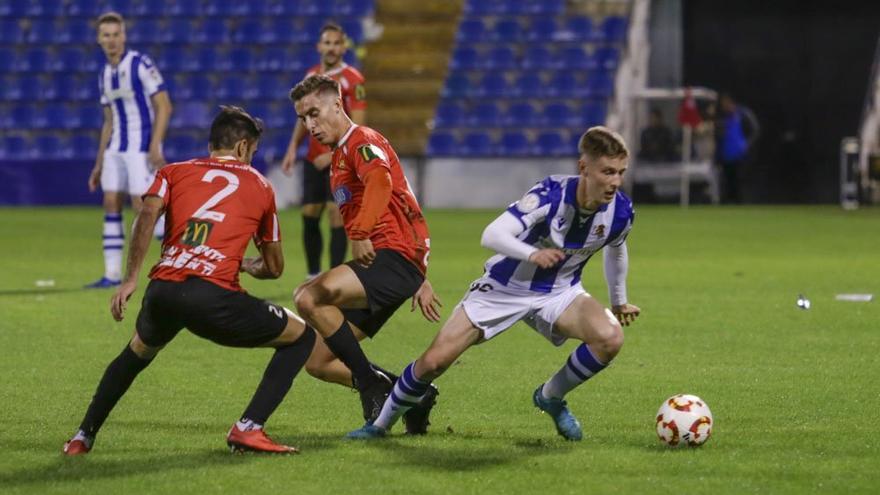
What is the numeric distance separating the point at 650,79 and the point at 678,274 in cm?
1350

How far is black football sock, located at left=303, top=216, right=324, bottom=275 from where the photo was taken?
1271 centimetres

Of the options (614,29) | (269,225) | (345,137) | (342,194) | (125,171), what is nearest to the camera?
(269,225)

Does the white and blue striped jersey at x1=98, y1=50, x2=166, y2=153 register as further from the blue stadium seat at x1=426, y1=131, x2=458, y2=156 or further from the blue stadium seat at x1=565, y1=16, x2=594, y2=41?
the blue stadium seat at x1=565, y1=16, x2=594, y2=41

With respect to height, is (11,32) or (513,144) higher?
(11,32)

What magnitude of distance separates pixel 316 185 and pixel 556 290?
6351 mm

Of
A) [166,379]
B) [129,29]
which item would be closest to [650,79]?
[129,29]

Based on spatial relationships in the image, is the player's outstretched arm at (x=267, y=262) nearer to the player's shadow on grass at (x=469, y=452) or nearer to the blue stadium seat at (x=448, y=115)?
the player's shadow on grass at (x=469, y=452)

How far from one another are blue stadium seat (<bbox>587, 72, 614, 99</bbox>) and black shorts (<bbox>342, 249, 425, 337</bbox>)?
709 inches

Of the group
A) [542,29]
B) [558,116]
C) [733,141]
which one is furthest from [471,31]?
[733,141]

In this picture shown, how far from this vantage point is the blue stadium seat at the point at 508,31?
25.1 metres

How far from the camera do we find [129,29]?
24969 mm

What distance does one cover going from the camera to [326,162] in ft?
40.5

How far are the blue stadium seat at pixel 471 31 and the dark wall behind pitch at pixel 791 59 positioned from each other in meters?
4.21

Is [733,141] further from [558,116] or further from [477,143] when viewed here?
[477,143]
